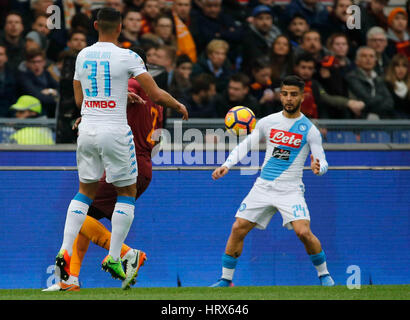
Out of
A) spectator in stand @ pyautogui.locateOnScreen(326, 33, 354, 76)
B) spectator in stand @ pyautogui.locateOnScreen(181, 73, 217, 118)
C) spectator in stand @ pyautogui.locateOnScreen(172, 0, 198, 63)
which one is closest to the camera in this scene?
spectator in stand @ pyautogui.locateOnScreen(181, 73, 217, 118)

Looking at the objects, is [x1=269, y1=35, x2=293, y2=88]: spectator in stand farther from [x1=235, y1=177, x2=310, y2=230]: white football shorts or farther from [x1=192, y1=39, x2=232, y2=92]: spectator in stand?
[x1=235, y1=177, x2=310, y2=230]: white football shorts

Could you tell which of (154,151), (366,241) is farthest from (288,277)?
(154,151)

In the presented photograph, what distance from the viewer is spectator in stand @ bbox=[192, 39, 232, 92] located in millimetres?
11695

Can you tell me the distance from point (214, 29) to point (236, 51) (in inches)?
17.0

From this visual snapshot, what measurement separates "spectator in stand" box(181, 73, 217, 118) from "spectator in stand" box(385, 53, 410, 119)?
259 centimetres

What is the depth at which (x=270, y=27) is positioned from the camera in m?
12.4

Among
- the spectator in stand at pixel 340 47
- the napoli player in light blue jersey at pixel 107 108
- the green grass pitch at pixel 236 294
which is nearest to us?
the green grass pitch at pixel 236 294

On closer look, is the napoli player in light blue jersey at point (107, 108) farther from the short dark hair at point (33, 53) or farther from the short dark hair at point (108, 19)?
the short dark hair at point (33, 53)

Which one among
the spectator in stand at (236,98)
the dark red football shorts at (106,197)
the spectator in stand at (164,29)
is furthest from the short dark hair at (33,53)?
the dark red football shorts at (106,197)

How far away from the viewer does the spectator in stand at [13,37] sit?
1152 centimetres

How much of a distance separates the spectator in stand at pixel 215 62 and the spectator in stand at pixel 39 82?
6.28 ft

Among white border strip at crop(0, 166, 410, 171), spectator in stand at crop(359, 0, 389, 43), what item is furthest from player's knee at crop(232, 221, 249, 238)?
spectator in stand at crop(359, 0, 389, 43)
